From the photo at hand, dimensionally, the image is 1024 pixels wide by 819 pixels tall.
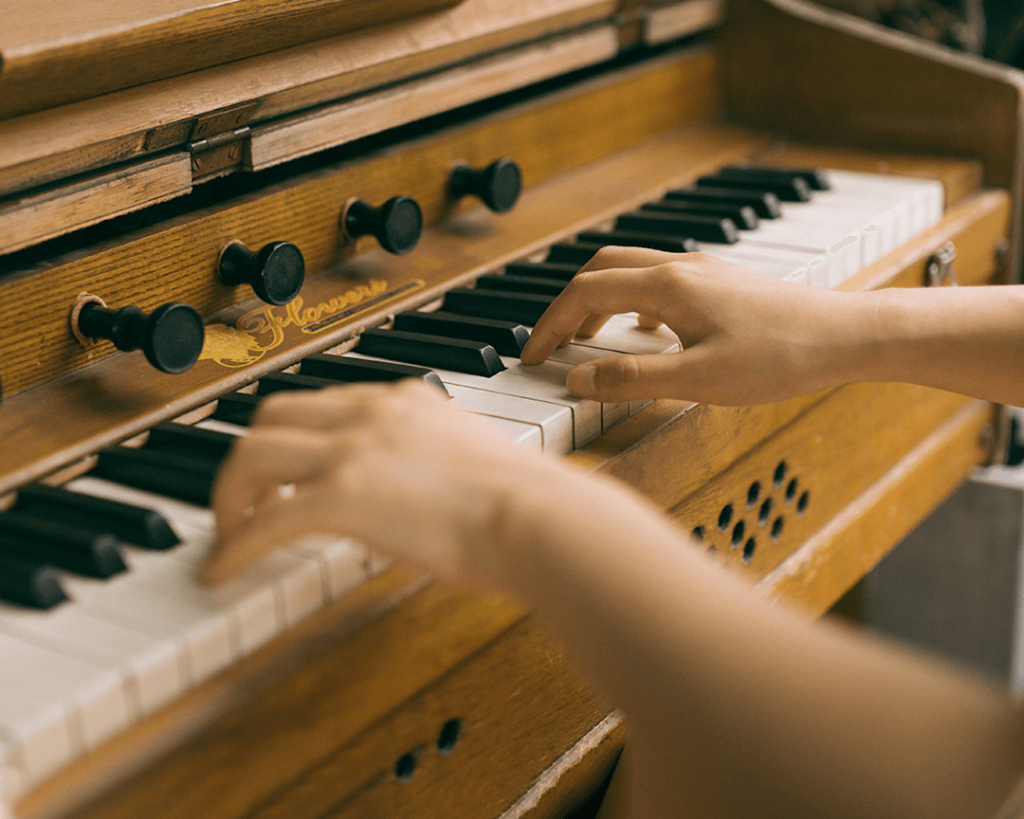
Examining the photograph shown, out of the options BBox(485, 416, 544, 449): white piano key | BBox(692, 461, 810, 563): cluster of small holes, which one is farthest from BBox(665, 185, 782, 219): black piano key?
BBox(485, 416, 544, 449): white piano key

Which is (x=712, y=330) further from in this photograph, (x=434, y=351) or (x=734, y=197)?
(x=734, y=197)

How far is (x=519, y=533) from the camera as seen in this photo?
702 mm

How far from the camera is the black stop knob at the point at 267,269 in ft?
3.74

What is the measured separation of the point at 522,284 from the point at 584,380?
311 mm

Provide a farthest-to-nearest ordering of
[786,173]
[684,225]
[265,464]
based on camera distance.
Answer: [786,173], [684,225], [265,464]

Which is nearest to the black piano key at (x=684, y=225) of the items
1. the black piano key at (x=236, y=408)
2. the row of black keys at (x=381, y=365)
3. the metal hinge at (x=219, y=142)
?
the row of black keys at (x=381, y=365)

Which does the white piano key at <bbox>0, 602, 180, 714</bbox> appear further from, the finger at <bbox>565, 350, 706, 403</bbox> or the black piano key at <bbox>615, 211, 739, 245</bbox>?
the black piano key at <bbox>615, 211, 739, 245</bbox>

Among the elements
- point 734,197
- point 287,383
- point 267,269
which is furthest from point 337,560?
point 734,197

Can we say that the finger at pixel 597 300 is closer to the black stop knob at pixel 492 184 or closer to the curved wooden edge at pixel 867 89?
the black stop knob at pixel 492 184

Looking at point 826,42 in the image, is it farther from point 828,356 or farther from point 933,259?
point 828,356

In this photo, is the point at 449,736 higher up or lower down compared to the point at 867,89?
lower down

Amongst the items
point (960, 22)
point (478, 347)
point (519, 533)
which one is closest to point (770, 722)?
point (519, 533)

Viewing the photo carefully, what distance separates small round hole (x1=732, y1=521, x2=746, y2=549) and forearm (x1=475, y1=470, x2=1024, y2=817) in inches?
26.9

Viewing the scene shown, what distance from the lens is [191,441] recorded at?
3.14 ft
